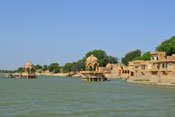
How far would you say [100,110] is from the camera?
2508cm

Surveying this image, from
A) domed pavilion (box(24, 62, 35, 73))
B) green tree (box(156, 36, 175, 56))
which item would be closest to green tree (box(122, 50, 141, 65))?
domed pavilion (box(24, 62, 35, 73))

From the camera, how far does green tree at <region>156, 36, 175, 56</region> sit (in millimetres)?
90812

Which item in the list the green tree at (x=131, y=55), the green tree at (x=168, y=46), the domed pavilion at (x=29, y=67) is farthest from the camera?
the green tree at (x=131, y=55)

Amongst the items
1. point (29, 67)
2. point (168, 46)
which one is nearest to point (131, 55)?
point (29, 67)

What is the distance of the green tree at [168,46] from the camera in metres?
90.8

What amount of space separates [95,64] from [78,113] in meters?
73.9

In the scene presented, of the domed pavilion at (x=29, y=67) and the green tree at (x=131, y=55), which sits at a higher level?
the green tree at (x=131, y=55)

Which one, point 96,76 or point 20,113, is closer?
point 20,113

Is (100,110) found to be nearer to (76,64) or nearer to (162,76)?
(162,76)

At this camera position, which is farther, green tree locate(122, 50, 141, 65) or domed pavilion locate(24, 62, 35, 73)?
green tree locate(122, 50, 141, 65)

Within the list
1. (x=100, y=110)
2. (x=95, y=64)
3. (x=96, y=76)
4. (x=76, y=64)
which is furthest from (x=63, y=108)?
(x=76, y=64)

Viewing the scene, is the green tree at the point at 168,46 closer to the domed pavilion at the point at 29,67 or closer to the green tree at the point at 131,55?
the domed pavilion at the point at 29,67

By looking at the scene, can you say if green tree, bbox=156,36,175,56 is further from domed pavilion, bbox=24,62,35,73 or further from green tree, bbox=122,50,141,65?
green tree, bbox=122,50,141,65

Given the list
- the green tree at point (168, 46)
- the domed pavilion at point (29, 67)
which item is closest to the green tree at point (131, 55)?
the domed pavilion at point (29, 67)
